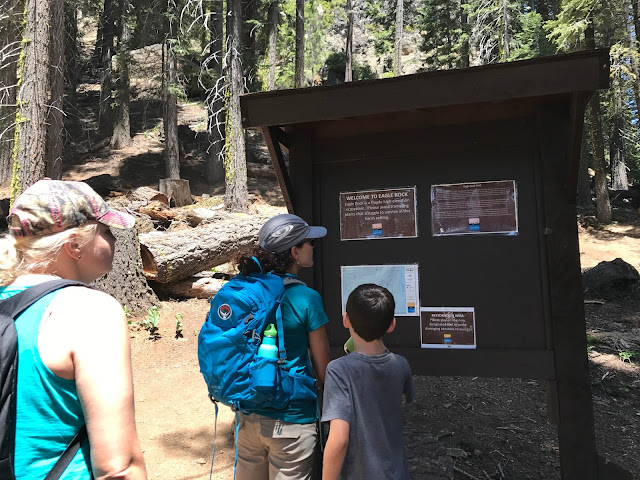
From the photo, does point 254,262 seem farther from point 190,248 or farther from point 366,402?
point 190,248

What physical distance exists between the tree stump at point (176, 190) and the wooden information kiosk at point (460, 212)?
11487 mm

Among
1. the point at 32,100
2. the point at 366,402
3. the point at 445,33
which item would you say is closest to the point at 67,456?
the point at 366,402

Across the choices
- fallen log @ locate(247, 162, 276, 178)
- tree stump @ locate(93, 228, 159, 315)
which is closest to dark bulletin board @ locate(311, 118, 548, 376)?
tree stump @ locate(93, 228, 159, 315)

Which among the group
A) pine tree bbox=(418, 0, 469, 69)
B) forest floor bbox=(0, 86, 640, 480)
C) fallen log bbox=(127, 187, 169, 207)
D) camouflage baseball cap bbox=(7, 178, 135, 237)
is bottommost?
forest floor bbox=(0, 86, 640, 480)

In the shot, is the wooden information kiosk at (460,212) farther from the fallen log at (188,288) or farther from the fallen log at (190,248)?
the fallen log at (188,288)

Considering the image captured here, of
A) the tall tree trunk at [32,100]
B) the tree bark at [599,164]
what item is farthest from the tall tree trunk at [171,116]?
the tree bark at [599,164]

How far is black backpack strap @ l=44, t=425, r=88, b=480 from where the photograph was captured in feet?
4.37

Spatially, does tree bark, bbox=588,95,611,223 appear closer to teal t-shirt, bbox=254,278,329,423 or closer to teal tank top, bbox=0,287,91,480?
teal t-shirt, bbox=254,278,329,423

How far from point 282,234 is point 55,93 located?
807 cm

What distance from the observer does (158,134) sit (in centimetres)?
2259

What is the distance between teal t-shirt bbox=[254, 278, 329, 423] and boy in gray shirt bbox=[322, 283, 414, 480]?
0.67ft

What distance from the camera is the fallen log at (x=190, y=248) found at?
769 centimetres

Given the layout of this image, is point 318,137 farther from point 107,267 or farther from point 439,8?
point 439,8

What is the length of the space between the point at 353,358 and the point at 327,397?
22 cm
